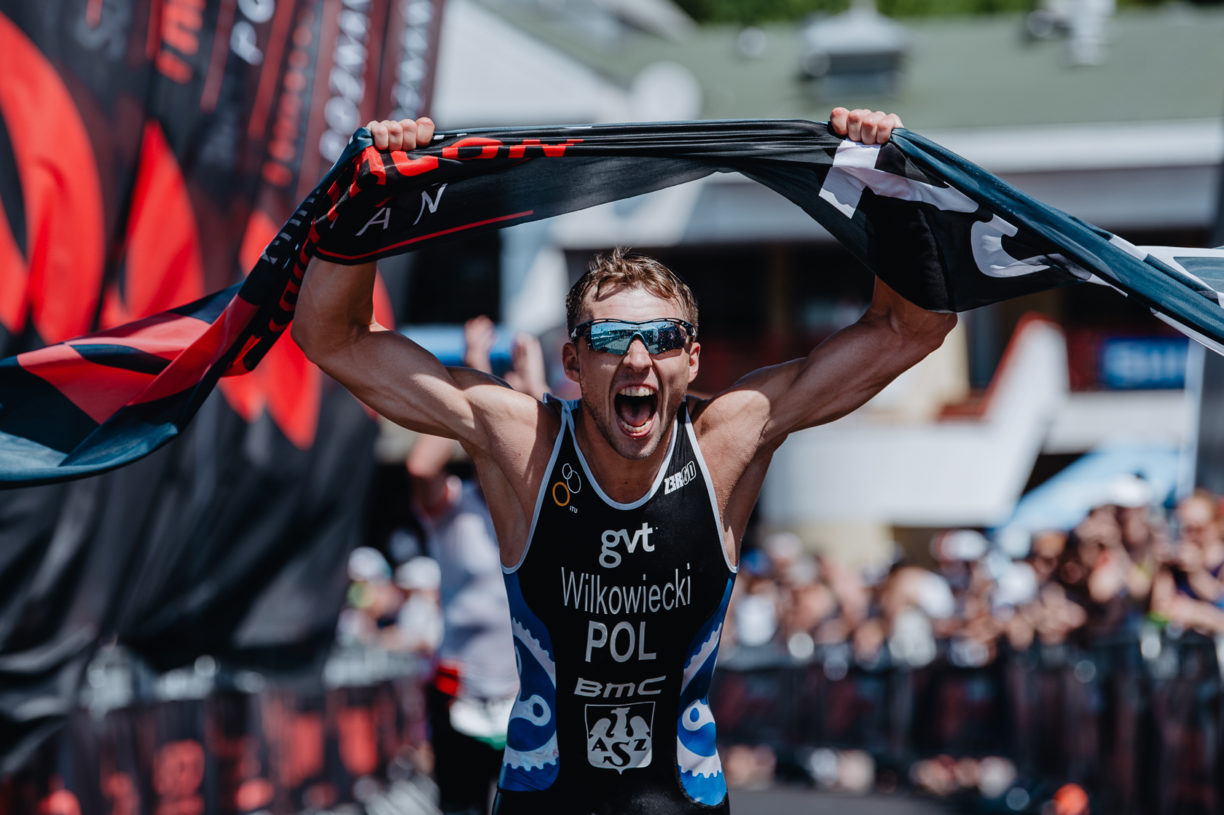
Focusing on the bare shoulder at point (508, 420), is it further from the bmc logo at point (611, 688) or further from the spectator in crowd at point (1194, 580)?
the spectator in crowd at point (1194, 580)

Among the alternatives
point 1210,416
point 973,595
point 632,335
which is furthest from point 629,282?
point 973,595

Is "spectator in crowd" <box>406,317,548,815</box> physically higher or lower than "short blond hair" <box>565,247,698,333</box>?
lower

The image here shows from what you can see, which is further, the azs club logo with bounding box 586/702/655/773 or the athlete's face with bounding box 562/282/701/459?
the azs club logo with bounding box 586/702/655/773

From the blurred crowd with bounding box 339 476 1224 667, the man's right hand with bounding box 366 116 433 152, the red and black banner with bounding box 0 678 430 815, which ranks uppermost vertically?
the man's right hand with bounding box 366 116 433 152

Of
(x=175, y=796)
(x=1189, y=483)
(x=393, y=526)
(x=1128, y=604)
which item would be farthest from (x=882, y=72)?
(x=175, y=796)

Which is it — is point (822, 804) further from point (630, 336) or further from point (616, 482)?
point (630, 336)

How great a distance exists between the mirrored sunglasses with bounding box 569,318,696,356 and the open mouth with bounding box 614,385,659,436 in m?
0.10

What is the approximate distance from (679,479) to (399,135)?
122 cm

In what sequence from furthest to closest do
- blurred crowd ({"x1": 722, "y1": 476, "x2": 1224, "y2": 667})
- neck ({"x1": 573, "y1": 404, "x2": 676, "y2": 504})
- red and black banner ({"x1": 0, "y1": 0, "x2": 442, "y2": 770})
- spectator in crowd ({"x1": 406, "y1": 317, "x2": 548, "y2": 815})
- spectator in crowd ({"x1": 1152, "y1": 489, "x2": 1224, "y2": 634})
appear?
blurred crowd ({"x1": 722, "y1": 476, "x2": 1224, "y2": 667}) < spectator in crowd ({"x1": 1152, "y1": 489, "x2": 1224, "y2": 634}) < red and black banner ({"x1": 0, "y1": 0, "x2": 442, "y2": 770}) < spectator in crowd ({"x1": 406, "y1": 317, "x2": 548, "y2": 815}) < neck ({"x1": 573, "y1": 404, "x2": 676, "y2": 504})

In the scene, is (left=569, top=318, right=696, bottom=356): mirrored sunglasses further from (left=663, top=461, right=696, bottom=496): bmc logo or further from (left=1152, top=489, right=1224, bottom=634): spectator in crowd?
(left=1152, top=489, right=1224, bottom=634): spectator in crowd

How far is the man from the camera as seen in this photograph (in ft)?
12.6

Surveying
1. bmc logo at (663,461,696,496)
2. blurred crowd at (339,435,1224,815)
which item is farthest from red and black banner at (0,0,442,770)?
blurred crowd at (339,435,1224,815)

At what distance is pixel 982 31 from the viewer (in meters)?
27.7

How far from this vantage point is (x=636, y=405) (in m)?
3.78
